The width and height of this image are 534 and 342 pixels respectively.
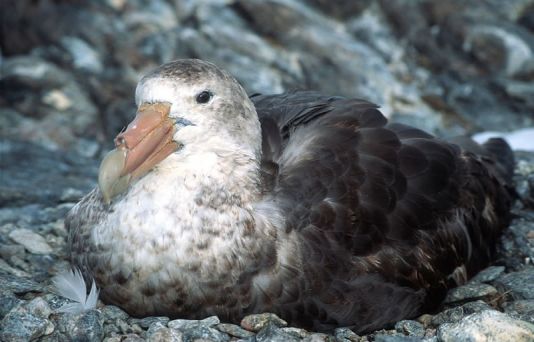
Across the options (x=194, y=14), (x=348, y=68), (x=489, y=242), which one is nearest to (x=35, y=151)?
(x=194, y=14)

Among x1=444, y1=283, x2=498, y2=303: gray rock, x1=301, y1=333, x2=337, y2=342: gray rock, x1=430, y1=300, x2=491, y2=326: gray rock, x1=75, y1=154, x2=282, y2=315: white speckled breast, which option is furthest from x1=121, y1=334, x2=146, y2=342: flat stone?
x1=444, y1=283, x2=498, y2=303: gray rock

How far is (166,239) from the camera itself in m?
4.27

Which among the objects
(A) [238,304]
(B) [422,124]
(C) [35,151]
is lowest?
(C) [35,151]

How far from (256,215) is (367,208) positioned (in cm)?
64

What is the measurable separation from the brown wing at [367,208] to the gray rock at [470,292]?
0.06 m

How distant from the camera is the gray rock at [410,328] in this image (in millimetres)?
4509

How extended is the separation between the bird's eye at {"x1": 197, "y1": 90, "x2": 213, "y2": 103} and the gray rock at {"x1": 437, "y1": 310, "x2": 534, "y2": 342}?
158 centimetres

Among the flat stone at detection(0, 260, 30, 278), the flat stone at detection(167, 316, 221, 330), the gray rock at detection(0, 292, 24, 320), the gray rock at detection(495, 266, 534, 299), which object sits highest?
the gray rock at detection(495, 266, 534, 299)

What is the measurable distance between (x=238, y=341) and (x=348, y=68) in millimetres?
5732

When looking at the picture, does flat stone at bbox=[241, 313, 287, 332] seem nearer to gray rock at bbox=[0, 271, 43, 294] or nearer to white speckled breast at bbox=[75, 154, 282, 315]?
white speckled breast at bbox=[75, 154, 282, 315]

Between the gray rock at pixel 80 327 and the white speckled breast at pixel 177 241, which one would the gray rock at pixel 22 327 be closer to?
the gray rock at pixel 80 327

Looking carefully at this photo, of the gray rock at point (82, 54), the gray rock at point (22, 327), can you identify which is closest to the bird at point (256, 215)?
the gray rock at point (22, 327)

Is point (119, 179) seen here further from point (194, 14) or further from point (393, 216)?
point (194, 14)

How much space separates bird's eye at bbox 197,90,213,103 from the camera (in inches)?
170
